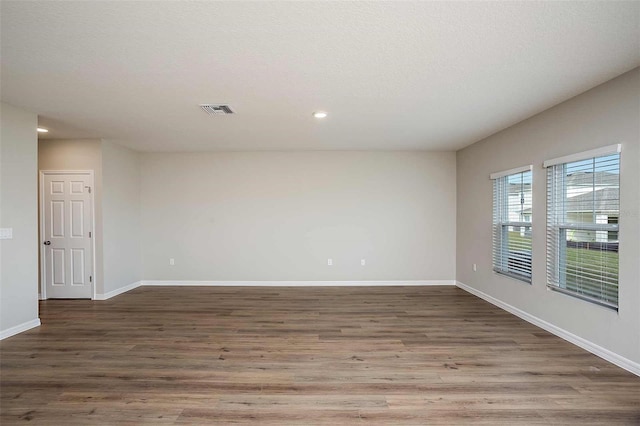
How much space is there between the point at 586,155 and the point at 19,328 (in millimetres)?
6612

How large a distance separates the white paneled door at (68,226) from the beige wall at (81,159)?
4.0 inches

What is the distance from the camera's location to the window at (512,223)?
4309 millimetres

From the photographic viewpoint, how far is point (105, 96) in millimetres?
3342

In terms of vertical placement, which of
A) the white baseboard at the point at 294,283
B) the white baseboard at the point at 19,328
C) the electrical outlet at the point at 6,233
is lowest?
the white baseboard at the point at 294,283

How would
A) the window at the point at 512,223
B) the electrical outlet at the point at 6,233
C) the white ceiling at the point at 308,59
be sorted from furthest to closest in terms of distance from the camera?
the window at the point at 512,223 < the electrical outlet at the point at 6,233 < the white ceiling at the point at 308,59

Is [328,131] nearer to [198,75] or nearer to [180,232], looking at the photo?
[198,75]

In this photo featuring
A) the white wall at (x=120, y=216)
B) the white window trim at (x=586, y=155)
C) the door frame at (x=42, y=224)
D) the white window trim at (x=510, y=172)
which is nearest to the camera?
the white window trim at (x=586, y=155)

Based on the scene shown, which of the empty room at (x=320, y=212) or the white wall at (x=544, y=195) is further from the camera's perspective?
the white wall at (x=544, y=195)

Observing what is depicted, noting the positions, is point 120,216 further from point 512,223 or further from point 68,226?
point 512,223

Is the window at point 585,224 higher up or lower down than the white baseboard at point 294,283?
higher up

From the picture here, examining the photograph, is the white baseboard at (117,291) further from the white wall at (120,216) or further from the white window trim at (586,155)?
the white window trim at (586,155)

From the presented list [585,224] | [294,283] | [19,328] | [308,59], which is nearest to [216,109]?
[308,59]

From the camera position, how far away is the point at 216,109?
3770mm

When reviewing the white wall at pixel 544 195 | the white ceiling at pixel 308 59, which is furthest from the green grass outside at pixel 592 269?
the white ceiling at pixel 308 59
